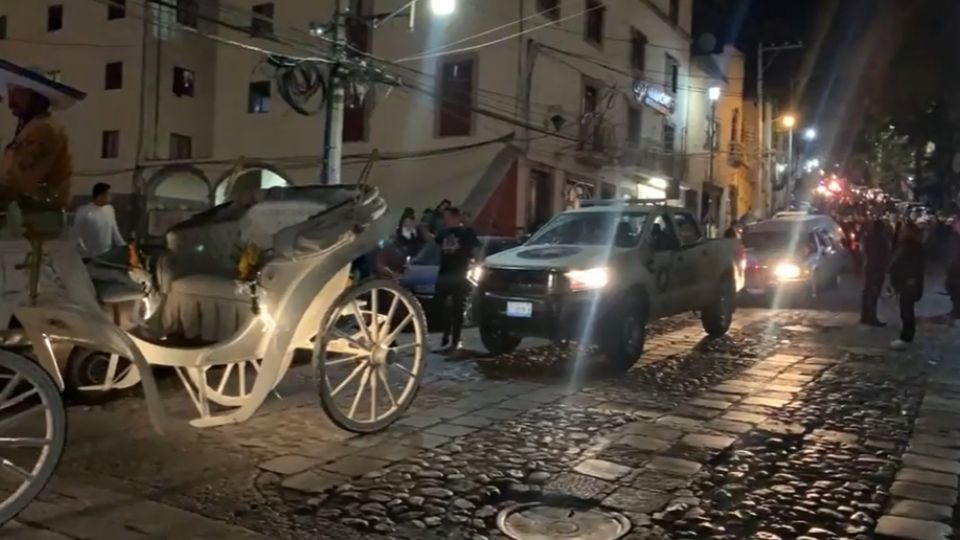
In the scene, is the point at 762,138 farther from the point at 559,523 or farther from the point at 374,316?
the point at 559,523

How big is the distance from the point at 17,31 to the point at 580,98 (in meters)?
22.6

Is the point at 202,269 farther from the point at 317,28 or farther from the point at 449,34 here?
the point at 449,34

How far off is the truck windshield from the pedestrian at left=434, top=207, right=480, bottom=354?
1022 millimetres

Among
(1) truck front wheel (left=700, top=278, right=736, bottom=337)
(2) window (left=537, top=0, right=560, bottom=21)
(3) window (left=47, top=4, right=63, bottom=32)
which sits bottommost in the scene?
(1) truck front wheel (left=700, top=278, right=736, bottom=337)

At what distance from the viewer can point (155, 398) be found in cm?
521

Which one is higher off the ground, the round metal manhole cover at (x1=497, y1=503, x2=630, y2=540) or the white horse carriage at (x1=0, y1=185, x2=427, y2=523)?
the white horse carriage at (x1=0, y1=185, x2=427, y2=523)

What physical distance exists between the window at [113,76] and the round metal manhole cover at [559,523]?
3084 centimetres

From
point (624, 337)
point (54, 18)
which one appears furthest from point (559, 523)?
point (54, 18)

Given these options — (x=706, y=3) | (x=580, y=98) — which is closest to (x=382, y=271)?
(x=580, y=98)

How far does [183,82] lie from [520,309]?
2591 cm

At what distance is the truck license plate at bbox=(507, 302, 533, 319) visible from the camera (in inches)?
381

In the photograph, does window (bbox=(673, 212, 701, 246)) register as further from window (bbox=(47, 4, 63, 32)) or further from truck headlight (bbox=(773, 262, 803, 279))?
window (bbox=(47, 4, 63, 32))

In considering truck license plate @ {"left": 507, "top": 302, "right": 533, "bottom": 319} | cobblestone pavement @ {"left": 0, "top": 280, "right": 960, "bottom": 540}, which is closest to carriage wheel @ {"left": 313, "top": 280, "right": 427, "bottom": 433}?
cobblestone pavement @ {"left": 0, "top": 280, "right": 960, "bottom": 540}

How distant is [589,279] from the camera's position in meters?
9.56
